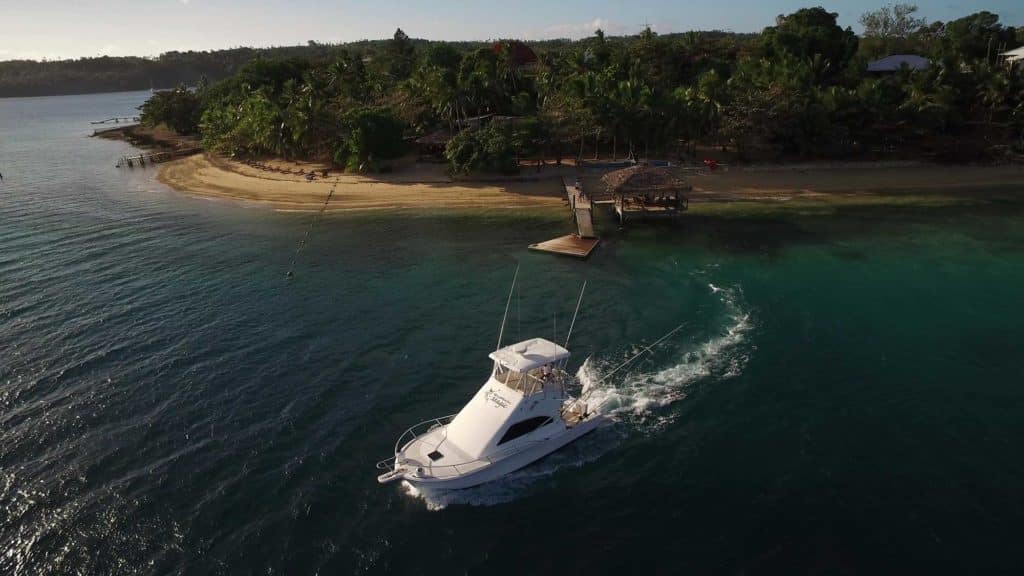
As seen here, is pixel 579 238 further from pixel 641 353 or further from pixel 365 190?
pixel 365 190

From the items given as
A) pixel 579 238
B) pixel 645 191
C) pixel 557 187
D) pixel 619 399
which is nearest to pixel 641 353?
pixel 619 399

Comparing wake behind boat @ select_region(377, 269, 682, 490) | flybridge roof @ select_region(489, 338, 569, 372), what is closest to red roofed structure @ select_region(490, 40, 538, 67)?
flybridge roof @ select_region(489, 338, 569, 372)

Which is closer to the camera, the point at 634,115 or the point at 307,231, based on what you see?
the point at 307,231

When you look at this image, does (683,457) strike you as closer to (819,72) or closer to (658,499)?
(658,499)

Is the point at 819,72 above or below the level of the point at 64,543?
above

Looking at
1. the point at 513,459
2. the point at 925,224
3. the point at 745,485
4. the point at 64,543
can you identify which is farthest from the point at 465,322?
the point at 925,224

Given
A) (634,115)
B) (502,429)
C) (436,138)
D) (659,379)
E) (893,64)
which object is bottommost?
(659,379)

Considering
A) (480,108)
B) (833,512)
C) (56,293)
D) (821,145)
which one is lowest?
(833,512)

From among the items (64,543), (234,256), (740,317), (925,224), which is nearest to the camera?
(64,543)
